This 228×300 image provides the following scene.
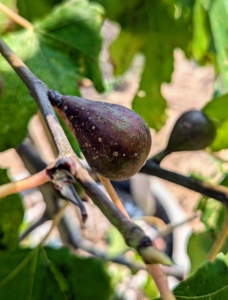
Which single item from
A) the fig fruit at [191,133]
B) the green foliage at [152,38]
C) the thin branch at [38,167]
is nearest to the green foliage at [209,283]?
the fig fruit at [191,133]

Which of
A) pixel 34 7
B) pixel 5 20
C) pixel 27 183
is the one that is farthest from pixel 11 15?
pixel 27 183

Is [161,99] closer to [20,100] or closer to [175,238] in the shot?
[20,100]

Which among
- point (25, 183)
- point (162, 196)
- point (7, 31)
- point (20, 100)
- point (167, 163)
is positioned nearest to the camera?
point (25, 183)

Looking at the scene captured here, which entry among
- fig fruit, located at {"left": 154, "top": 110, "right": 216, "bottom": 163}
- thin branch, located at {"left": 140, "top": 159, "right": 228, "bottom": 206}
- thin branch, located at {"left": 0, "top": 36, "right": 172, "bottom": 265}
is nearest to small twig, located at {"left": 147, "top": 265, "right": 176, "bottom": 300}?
thin branch, located at {"left": 0, "top": 36, "right": 172, "bottom": 265}

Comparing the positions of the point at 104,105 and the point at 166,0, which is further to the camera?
the point at 166,0

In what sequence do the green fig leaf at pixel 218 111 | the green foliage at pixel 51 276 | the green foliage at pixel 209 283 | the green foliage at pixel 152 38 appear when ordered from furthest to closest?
the green foliage at pixel 152 38 → the green fig leaf at pixel 218 111 → the green foliage at pixel 51 276 → the green foliage at pixel 209 283

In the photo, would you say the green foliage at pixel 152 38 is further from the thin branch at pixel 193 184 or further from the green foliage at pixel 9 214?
the green foliage at pixel 9 214

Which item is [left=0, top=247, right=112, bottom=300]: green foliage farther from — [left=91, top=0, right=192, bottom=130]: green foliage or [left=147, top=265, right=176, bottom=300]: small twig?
[left=91, top=0, right=192, bottom=130]: green foliage

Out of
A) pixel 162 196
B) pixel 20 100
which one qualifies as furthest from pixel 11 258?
pixel 162 196
